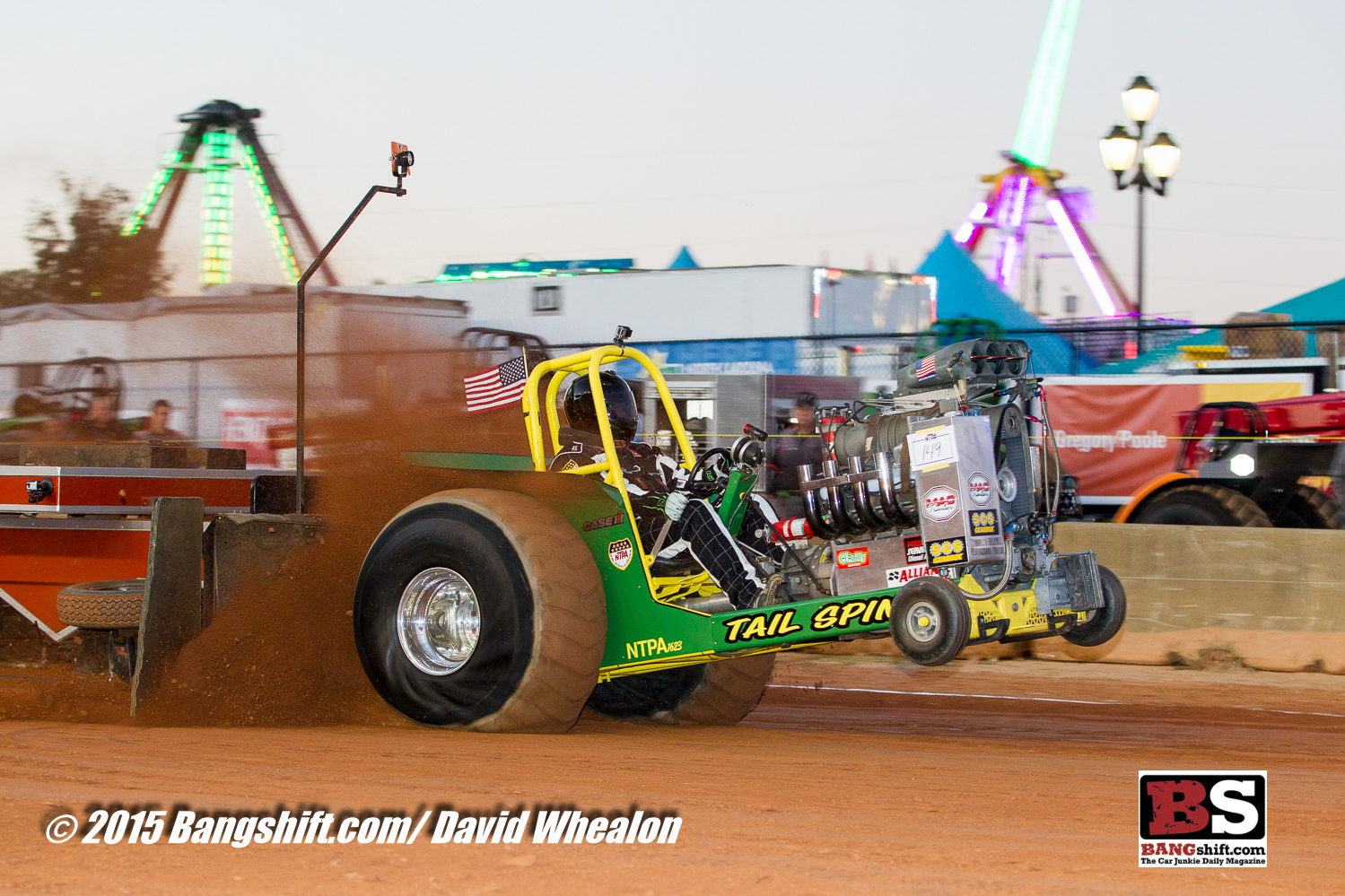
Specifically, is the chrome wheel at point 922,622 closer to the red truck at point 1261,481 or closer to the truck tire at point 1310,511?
the red truck at point 1261,481

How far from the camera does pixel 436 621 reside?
19.6ft

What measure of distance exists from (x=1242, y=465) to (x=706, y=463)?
6.56 meters

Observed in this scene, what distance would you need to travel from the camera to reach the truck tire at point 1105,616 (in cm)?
556

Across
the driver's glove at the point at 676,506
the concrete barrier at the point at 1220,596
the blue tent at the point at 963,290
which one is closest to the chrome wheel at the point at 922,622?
the driver's glove at the point at 676,506

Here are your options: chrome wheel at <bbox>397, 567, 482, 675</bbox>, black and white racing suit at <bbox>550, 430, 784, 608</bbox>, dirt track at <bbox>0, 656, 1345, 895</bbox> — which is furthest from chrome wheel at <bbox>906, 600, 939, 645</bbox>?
chrome wheel at <bbox>397, 567, 482, 675</bbox>

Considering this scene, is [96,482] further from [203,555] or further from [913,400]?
[913,400]

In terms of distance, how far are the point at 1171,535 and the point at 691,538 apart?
5.20m

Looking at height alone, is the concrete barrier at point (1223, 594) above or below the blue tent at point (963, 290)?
below

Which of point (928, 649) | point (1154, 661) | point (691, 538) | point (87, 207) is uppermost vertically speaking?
point (87, 207)

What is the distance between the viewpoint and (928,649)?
500 cm

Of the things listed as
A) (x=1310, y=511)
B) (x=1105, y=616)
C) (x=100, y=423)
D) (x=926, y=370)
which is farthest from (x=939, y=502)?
(x=100, y=423)

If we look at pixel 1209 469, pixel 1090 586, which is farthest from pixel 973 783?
pixel 1209 469

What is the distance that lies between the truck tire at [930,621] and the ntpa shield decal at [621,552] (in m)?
1.26

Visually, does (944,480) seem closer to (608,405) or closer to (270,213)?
(608,405)
